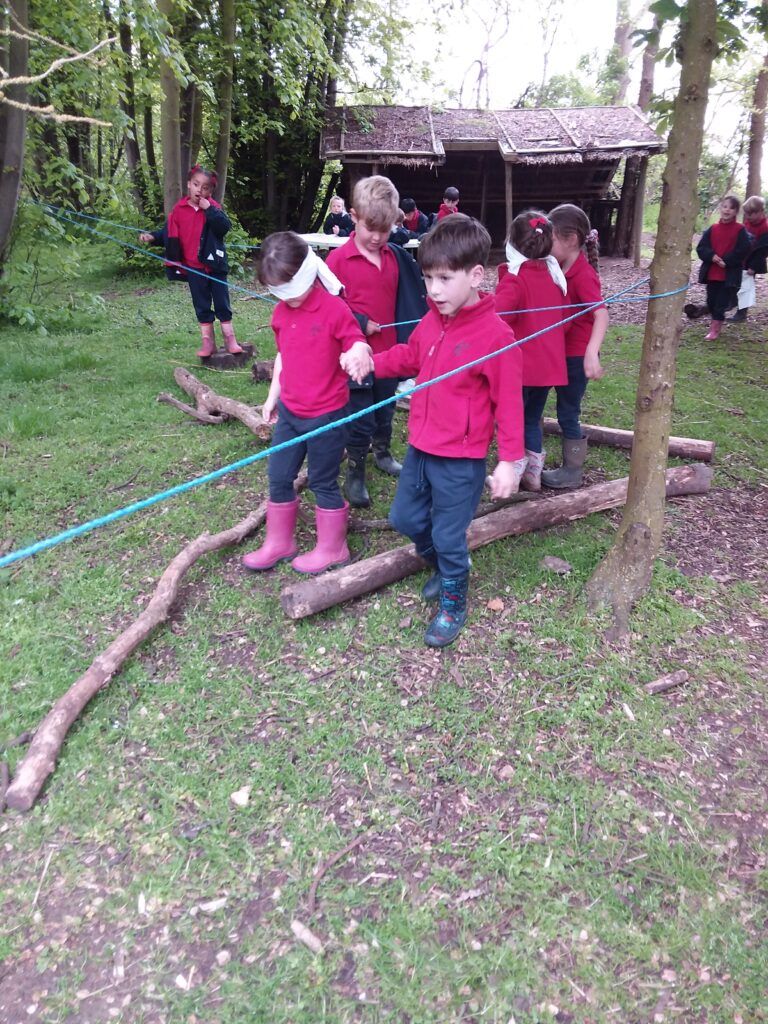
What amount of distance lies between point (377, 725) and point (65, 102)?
1182 cm

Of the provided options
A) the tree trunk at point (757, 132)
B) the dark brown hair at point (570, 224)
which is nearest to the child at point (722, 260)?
the dark brown hair at point (570, 224)

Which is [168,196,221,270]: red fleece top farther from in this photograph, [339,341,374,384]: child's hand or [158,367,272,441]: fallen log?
[339,341,374,384]: child's hand

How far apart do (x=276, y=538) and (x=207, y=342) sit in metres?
4.11

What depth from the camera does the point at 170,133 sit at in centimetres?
977

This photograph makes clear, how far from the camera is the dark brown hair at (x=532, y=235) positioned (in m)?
3.51

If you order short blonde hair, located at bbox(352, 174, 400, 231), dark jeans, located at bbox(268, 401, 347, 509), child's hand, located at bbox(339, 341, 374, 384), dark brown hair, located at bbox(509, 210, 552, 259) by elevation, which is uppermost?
short blonde hair, located at bbox(352, 174, 400, 231)

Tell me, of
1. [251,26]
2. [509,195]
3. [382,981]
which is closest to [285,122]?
[251,26]

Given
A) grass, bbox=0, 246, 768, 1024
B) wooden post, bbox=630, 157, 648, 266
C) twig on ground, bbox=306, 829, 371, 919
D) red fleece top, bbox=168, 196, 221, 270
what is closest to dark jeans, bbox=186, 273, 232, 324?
red fleece top, bbox=168, 196, 221, 270

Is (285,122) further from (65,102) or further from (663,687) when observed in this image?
(663,687)

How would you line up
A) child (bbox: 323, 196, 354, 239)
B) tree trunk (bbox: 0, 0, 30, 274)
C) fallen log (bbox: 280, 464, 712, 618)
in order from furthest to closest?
child (bbox: 323, 196, 354, 239)
tree trunk (bbox: 0, 0, 30, 274)
fallen log (bbox: 280, 464, 712, 618)

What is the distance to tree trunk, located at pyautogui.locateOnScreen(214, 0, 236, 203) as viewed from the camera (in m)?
10.4

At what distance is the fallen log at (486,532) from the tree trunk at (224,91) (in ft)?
30.8

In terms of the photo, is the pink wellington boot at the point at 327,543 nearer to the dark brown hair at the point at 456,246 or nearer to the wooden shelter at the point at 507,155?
the dark brown hair at the point at 456,246

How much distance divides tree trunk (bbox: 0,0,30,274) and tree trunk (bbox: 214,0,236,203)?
4389mm
